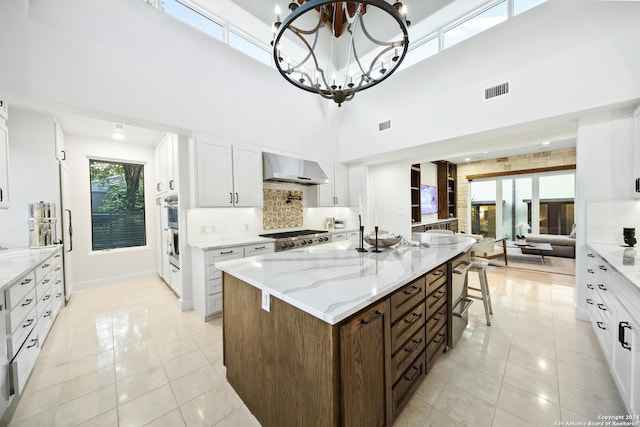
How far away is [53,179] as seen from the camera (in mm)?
3143

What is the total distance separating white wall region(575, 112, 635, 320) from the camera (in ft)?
→ 8.41

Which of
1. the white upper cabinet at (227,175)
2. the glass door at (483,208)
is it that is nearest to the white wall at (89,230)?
the white upper cabinet at (227,175)

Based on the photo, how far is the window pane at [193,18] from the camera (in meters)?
2.79

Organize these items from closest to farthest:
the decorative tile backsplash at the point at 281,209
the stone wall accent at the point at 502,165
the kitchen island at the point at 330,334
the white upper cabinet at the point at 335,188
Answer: the kitchen island at the point at 330,334
the decorative tile backsplash at the point at 281,209
the white upper cabinet at the point at 335,188
the stone wall accent at the point at 502,165

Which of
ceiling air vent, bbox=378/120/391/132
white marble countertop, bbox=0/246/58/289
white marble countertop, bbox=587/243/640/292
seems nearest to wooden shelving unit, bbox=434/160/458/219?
ceiling air vent, bbox=378/120/391/132

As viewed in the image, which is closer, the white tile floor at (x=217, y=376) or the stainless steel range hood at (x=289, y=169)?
the white tile floor at (x=217, y=376)

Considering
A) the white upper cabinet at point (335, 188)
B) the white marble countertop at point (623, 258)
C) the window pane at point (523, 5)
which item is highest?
the window pane at point (523, 5)

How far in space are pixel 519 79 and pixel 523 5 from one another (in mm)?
758

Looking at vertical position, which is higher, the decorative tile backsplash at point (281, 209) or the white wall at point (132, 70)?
the white wall at point (132, 70)

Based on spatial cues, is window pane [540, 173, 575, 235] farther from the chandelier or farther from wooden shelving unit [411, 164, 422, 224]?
the chandelier

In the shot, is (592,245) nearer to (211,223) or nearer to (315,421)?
(315,421)

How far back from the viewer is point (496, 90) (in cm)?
308

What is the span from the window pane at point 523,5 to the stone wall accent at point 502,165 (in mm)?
5408

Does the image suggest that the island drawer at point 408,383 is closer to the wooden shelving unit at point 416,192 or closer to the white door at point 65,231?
the white door at point 65,231
